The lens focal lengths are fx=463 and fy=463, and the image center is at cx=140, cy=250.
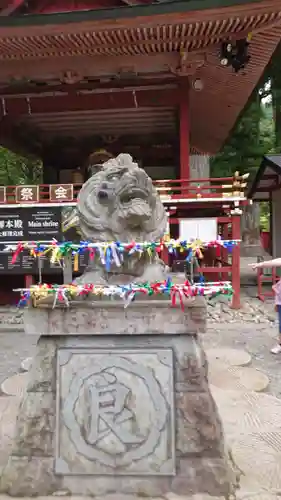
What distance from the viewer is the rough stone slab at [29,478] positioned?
2.91m

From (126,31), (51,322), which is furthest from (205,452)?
(126,31)

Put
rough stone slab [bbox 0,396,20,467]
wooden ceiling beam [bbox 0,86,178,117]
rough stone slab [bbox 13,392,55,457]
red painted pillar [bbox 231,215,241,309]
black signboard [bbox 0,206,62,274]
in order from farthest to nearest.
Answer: wooden ceiling beam [bbox 0,86,178,117] < black signboard [bbox 0,206,62,274] < red painted pillar [bbox 231,215,241,309] < rough stone slab [bbox 0,396,20,467] < rough stone slab [bbox 13,392,55,457]

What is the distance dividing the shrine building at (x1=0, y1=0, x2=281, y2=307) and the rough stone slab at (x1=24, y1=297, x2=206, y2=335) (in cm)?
690

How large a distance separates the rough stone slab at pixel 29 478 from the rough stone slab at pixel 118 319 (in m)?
0.83

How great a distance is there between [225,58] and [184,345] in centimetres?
837

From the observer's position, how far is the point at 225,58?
32.1 ft

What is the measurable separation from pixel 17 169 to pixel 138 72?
13.3 meters

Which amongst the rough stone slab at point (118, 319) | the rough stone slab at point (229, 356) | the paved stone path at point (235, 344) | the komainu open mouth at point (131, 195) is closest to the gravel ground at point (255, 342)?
the paved stone path at point (235, 344)


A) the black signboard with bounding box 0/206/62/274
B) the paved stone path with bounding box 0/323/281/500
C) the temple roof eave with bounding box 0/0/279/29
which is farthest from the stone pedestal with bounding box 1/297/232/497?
the black signboard with bounding box 0/206/62/274

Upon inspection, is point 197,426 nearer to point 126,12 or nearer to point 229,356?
point 229,356

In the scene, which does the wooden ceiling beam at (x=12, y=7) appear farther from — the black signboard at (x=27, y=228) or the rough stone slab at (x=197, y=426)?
the rough stone slab at (x=197, y=426)

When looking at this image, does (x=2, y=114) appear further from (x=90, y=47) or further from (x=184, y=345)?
(x=184, y=345)

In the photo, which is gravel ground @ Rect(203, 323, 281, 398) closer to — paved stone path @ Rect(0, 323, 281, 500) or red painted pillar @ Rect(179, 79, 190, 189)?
paved stone path @ Rect(0, 323, 281, 500)

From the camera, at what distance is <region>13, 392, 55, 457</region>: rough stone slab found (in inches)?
117
